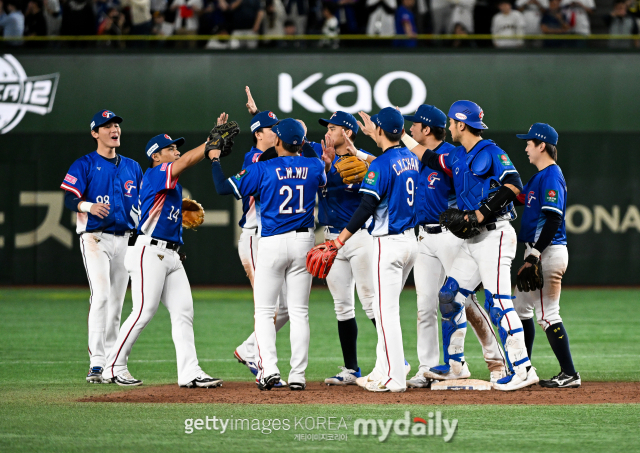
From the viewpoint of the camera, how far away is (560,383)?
7.40 m

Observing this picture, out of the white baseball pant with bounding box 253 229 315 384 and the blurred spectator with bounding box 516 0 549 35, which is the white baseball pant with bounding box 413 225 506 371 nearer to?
the white baseball pant with bounding box 253 229 315 384

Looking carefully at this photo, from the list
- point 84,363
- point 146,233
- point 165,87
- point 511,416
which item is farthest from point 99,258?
point 165,87

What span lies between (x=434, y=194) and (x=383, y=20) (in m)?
11.3

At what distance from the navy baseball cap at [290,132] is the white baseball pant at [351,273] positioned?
99 centimetres

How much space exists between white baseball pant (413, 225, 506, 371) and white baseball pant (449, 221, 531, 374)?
25cm

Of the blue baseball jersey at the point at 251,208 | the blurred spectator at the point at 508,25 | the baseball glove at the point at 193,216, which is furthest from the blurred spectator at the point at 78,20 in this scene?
the blue baseball jersey at the point at 251,208

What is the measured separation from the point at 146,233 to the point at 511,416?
3486 millimetres

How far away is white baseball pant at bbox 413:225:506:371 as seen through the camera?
7527 millimetres

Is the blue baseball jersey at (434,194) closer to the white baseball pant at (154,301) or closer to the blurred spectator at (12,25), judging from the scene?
the white baseball pant at (154,301)

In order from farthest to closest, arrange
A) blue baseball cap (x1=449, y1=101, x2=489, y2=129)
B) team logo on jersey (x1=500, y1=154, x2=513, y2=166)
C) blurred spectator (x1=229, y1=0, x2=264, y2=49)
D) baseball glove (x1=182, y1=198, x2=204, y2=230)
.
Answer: blurred spectator (x1=229, y1=0, x2=264, y2=49) < baseball glove (x1=182, y1=198, x2=204, y2=230) < blue baseball cap (x1=449, y1=101, x2=489, y2=129) < team logo on jersey (x1=500, y1=154, x2=513, y2=166)

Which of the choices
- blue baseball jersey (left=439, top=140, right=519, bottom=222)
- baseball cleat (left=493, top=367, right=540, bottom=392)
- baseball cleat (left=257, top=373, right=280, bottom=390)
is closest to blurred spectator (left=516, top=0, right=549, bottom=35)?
blue baseball jersey (left=439, top=140, right=519, bottom=222)

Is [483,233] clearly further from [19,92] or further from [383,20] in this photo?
[19,92]

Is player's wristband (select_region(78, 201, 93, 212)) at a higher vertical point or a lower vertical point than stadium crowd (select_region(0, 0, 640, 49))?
lower

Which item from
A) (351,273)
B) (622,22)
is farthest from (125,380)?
(622,22)
